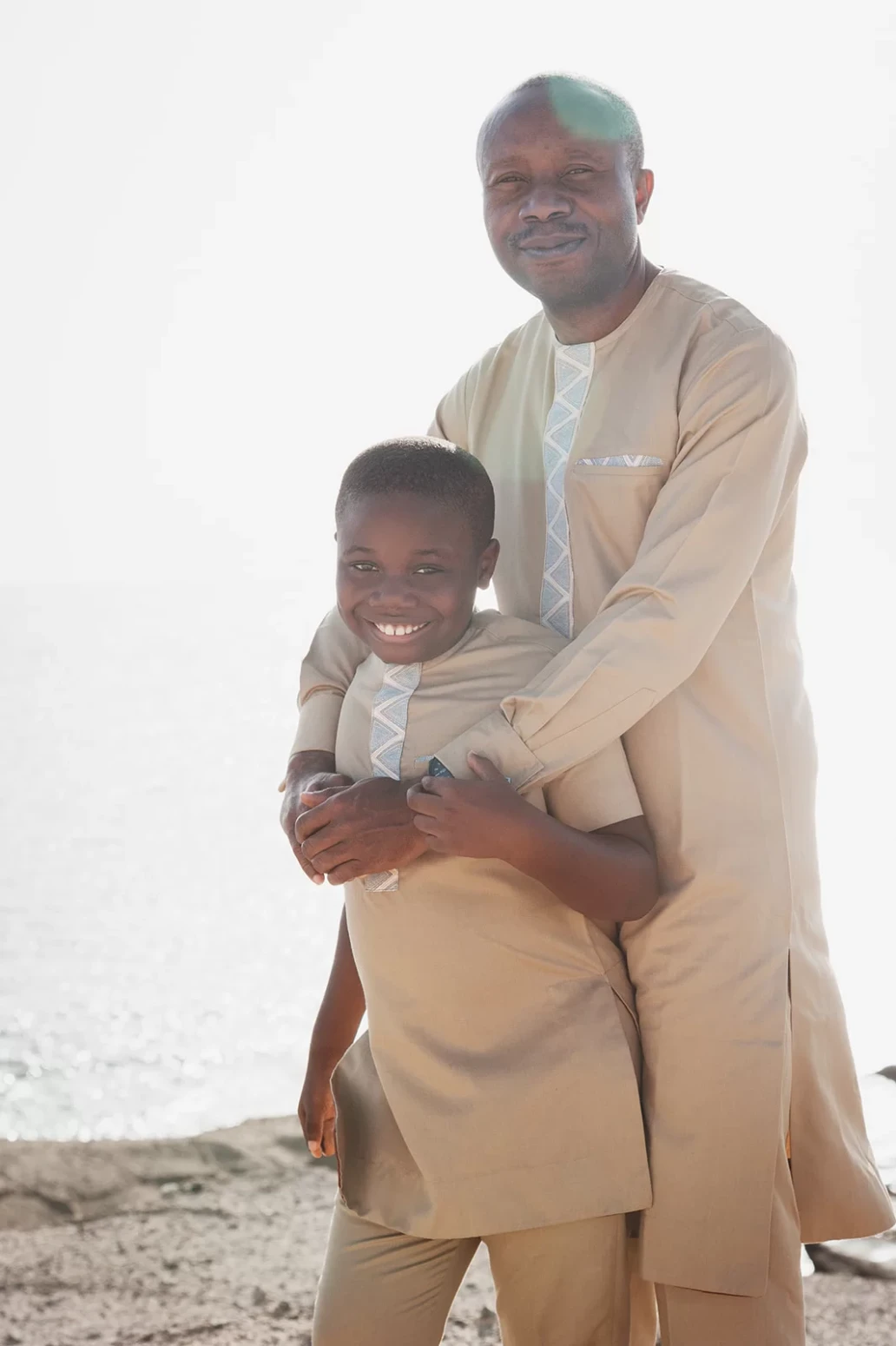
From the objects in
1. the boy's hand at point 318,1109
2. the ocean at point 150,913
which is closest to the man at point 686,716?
the boy's hand at point 318,1109

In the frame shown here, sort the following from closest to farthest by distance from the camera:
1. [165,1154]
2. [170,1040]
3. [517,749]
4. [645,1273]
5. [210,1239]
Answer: [517,749] < [645,1273] < [210,1239] < [165,1154] < [170,1040]

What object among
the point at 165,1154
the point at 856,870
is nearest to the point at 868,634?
the point at 856,870

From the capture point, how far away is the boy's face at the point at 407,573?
1.75 meters

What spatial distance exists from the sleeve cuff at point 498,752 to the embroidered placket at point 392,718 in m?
0.11

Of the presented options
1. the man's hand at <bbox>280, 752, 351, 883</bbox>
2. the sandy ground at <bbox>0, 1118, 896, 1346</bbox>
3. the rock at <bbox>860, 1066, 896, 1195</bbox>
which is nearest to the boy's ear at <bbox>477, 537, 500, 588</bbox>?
the man's hand at <bbox>280, 752, 351, 883</bbox>

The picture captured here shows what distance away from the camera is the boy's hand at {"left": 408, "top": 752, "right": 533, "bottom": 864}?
1610 millimetres

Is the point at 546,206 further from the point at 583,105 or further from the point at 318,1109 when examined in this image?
the point at 318,1109

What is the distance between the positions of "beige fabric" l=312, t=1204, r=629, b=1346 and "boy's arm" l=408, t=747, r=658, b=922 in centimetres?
43

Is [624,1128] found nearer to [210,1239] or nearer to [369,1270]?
[369,1270]

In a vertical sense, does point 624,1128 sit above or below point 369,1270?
above

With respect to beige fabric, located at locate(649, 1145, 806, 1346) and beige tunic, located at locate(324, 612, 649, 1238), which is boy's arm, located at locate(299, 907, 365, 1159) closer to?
beige tunic, located at locate(324, 612, 649, 1238)

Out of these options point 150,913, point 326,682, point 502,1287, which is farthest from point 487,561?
point 150,913

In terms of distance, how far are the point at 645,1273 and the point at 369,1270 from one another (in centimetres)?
36

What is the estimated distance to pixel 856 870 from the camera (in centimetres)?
1659
